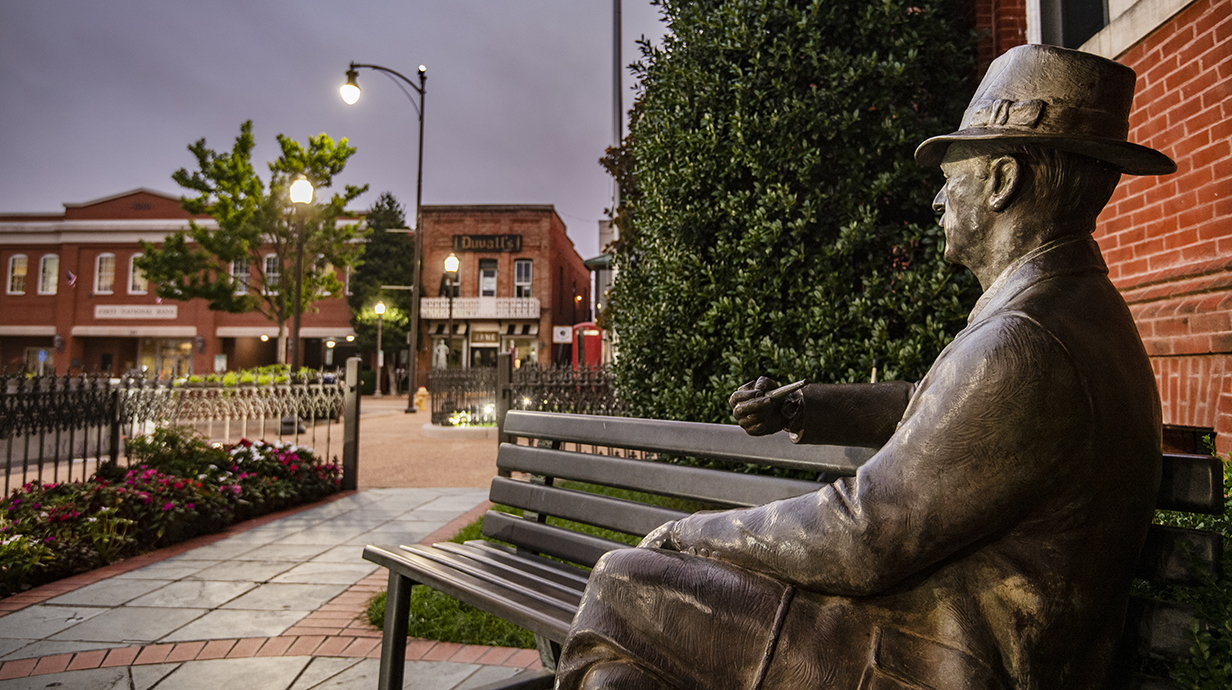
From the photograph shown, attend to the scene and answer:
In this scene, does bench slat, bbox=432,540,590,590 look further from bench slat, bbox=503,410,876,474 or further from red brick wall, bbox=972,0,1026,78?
red brick wall, bbox=972,0,1026,78

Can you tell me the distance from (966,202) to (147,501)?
620 centimetres

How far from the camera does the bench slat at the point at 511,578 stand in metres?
1.99

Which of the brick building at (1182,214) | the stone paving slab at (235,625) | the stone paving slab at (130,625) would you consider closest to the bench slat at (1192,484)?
the brick building at (1182,214)

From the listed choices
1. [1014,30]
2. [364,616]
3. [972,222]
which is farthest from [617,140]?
[972,222]

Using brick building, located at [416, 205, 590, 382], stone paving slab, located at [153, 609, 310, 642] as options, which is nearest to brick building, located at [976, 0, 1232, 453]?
stone paving slab, located at [153, 609, 310, 642]

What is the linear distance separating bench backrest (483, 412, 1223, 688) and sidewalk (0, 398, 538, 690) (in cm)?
99

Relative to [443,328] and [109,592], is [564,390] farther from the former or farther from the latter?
[443,328]

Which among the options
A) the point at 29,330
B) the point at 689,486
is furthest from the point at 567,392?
the point at 29,330

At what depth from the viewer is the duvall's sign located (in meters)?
39.1

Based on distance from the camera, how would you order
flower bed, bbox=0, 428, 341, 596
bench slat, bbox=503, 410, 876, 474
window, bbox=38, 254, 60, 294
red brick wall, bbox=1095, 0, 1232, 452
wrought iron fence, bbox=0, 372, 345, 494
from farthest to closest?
window, bbox=38, 254, 60, 294 < wrought iron fence, bbox=0, 372, 345, 494 < flower bed, bbox=0, 428, 341, 596 < red brick wall, bbox=1095, 0, 1232, 452 < bench slat, bbox=503, 410, 876, 474

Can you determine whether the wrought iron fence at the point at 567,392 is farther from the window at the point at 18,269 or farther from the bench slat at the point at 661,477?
the window at the point at 18,269

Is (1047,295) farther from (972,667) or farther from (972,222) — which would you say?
(972,667)

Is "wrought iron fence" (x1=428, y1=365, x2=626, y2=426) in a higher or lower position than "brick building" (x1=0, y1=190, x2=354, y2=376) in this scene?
lower

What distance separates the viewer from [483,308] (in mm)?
38156
